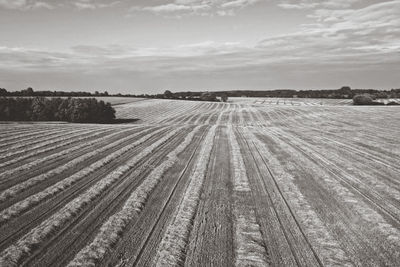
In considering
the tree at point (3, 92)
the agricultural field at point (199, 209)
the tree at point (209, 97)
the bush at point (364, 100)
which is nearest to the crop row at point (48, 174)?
the agricultural field at point (199, 209)

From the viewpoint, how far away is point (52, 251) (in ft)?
19.7

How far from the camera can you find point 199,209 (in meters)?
8.23

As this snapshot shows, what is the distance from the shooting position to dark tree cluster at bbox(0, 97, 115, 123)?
202 ft

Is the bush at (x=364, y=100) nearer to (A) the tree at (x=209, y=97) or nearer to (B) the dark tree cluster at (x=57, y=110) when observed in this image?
(A) the tree at (x=209, y=97)

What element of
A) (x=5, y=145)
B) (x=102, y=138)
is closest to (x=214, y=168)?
(x=102, y=138)

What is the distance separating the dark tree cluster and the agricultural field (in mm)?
47381

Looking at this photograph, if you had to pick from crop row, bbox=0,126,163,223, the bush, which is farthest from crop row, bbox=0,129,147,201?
the bush

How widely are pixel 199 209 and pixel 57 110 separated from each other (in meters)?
64.4

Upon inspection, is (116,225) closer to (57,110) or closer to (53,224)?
(53,224)

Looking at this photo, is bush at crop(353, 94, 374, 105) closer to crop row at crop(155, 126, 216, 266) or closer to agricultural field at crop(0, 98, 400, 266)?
agricultural field at crop(0, 98, 400, 266)

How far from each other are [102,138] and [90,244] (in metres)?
16.6

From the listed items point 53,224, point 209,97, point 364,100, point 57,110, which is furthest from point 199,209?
point 209,97

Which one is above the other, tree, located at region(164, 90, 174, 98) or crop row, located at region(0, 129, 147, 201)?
tree, located at region(164, 90, 174, 98)

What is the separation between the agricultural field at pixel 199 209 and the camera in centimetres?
591
